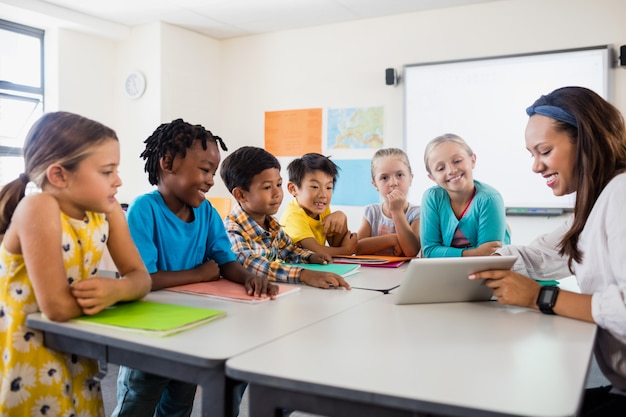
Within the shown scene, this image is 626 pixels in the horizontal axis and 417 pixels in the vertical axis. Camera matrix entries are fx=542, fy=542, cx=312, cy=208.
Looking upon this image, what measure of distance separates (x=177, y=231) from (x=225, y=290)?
26cm

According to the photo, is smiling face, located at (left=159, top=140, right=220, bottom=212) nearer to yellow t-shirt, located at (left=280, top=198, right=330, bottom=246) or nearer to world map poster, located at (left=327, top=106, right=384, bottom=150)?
yellow t-shirt, located at (left=280, top=198, right=330, bottom=246)

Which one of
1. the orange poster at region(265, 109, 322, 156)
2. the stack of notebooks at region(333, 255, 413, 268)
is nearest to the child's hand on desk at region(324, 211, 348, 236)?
the stack of notebooks at region(333, 255, 413, 268)

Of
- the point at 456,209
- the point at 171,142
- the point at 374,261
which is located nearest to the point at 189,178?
the point at 171,142

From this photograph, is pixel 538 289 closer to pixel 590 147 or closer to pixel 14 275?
pixel 590 147

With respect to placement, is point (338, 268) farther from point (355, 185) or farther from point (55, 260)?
point (355, 185)

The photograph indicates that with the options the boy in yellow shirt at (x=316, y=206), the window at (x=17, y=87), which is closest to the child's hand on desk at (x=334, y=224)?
the boy in yellow shirt at (x=316, y=206)

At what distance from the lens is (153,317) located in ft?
3.80

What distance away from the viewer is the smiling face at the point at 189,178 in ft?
5.42

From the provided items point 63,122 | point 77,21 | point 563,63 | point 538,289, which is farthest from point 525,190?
point 77,21

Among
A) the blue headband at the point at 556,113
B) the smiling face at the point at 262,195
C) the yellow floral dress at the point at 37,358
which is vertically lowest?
the yellow floral dress at the point at 37,358

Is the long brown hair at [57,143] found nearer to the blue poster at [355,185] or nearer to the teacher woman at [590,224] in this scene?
the teacher woman at [590,224]

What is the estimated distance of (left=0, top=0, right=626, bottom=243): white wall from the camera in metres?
4.03

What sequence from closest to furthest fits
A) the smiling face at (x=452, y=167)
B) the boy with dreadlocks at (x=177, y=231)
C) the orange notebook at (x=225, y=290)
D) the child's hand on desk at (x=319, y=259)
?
the orange notebook at (x=225, y=290) < the boy with dreadlocks at (x=177, y=231) < the child's hand on desk at (x=319, y=259) < the smiling face at (x=452, y=167)

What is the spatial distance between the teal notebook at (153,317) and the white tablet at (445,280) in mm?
476
